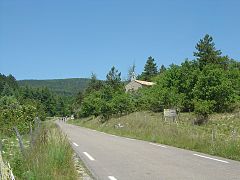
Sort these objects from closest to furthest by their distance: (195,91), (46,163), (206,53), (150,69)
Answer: (46,163), (195,91), (206,53), (150,69)

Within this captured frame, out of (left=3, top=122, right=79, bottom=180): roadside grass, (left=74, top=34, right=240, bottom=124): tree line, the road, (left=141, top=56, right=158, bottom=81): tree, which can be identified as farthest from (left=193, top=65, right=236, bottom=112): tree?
(left=141, top=56, right=158, bottom=81): tree

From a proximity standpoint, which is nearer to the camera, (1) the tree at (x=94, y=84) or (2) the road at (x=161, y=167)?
(2) the road at (x=161, y=167)

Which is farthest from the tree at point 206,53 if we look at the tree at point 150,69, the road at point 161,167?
the tree at point 150,69

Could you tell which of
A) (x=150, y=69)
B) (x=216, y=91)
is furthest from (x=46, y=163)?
(x=150, y=69)

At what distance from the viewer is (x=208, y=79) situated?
40969 mm

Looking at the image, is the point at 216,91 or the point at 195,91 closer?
the point at 216,91

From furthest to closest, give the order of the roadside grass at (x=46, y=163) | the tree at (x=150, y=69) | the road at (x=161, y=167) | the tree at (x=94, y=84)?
the tree at (x=150, y=69)
the tree at (x=94, y=84)
the road at (x=161, y=167)
the roadside grass at (x=46, y=163)

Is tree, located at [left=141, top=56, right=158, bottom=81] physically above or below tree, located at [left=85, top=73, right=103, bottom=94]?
above

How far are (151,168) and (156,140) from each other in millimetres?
11465

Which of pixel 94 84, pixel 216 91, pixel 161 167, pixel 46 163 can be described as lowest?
pixel 161 167

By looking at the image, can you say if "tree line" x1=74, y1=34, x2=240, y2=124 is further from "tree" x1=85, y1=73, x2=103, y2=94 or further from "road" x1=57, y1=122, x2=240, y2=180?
"tree" x1=85, y1=73, x2=103, y2=94

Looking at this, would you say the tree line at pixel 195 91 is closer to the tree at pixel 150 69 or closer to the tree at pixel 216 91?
the tree at pixel 216 91

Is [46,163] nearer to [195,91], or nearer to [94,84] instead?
[195,91]

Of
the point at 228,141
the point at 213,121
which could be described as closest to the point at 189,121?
the point at 213,121
